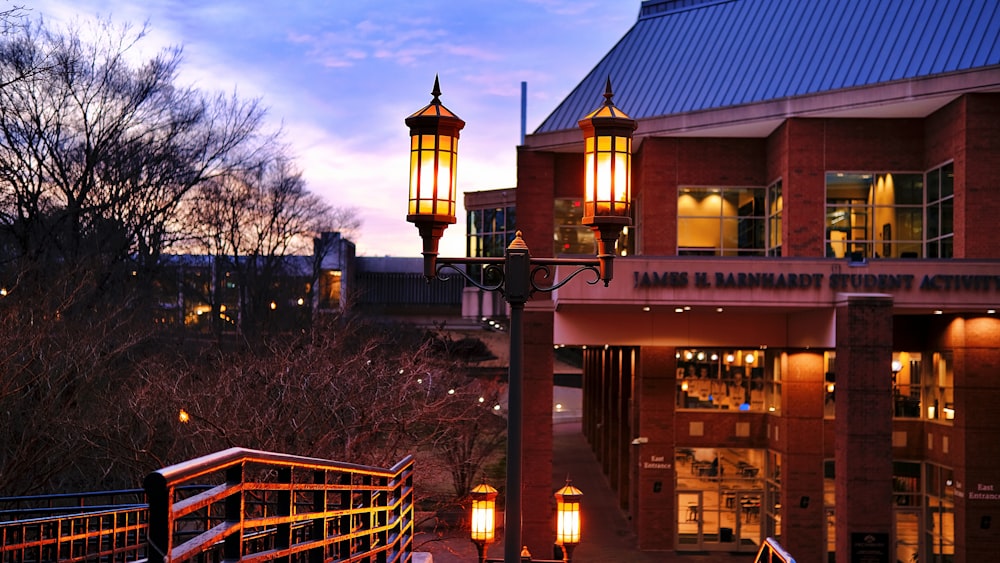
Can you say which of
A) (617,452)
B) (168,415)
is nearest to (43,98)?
(168,415)

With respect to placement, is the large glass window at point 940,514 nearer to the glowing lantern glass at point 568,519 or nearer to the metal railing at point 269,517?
the glowing lantern glass at point 568,519

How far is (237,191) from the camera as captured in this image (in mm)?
56250

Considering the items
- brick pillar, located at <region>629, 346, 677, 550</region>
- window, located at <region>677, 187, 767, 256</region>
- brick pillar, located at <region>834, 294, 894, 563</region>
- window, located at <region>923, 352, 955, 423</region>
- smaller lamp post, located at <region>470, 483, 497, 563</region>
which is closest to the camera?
smaller lamp post, located at <region>470, 483, 497, 563</region>

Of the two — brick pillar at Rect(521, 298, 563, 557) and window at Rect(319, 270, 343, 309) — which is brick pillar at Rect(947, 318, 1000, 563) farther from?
window at Rect(319, 270, 343, 309)

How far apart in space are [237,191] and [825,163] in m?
34.1

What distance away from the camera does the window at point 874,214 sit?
3288cm

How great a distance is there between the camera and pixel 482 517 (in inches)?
687

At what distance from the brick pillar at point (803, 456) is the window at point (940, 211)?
4.87 metres

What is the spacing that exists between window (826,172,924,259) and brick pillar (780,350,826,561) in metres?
3.83

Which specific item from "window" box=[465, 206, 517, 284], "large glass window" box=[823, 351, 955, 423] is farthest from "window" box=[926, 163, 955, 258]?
"window" box=[465, 206, 517, 284]

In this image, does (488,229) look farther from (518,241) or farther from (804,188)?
(518,241)

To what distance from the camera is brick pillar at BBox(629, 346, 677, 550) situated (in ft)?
114

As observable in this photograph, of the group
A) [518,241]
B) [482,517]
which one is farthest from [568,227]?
[518,241]

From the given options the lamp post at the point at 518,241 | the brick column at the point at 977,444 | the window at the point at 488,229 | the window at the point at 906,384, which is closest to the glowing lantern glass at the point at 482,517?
the lamp post at the point at 518,241
